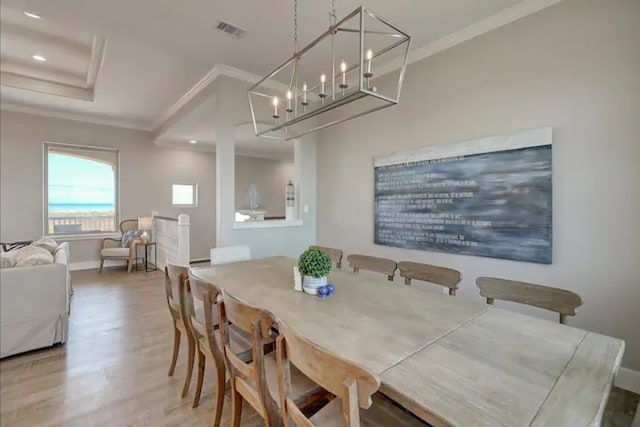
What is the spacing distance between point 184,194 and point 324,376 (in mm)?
7135

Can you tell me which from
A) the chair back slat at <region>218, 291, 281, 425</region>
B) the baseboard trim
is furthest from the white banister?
the baseboard trim

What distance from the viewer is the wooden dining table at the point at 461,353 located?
834 millimetres

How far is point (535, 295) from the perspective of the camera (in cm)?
169

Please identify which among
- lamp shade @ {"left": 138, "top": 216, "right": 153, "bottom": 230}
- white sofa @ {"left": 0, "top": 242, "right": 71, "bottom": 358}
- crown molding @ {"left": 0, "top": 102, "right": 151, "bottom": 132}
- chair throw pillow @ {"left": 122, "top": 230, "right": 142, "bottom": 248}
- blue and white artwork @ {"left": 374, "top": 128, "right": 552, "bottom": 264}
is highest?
crown molding @ {"left": 0, "top": 102, "right": 151, "bottom": 132}

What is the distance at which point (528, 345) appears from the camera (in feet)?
3.93

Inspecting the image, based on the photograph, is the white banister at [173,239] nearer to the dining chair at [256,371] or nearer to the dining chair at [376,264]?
the dining chair at [376,264]

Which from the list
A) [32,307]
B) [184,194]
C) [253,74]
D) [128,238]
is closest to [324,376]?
[32,307]

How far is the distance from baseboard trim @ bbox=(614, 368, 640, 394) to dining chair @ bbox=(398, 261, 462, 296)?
1.30m

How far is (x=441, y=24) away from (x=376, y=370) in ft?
9.90

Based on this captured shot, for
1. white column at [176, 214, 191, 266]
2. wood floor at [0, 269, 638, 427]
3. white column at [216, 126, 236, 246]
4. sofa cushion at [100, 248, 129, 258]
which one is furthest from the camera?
sofa cushion at [100, 248, 129, 258]

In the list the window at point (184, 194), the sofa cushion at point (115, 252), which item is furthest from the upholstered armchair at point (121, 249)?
the window at point (184, 194)

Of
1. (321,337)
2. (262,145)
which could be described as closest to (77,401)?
(321,337)

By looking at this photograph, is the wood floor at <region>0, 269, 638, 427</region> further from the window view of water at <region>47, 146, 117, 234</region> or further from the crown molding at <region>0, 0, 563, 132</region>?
the window view of water at <region>47, 146, 117, 234</region>

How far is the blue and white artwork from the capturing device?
96.2 inches
